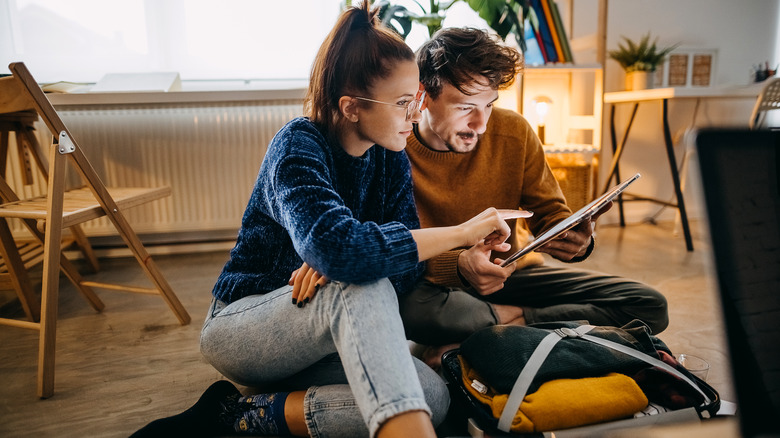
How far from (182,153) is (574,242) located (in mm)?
2052

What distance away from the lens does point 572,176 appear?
253cm

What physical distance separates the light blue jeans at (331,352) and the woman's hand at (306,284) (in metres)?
0.01

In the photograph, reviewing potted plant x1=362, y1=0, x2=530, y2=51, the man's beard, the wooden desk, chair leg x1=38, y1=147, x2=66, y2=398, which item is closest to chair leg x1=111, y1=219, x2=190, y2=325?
chair leg x1=38, y1=147, x2=66, y2=398

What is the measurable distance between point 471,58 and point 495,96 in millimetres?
108

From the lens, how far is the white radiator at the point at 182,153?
2.47m

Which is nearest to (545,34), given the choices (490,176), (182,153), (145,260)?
(490,176)

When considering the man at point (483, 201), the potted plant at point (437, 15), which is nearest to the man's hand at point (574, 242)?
the man at point (483, 201)

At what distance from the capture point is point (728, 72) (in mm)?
3035

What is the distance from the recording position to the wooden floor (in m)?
1.13

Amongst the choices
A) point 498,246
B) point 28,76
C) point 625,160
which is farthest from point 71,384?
point 625,160

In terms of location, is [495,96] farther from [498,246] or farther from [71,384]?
[71,384]

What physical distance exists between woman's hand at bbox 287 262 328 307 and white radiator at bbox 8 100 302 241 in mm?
1871

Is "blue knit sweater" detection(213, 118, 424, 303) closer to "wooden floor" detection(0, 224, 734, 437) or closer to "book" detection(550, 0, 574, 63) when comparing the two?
"wooden floor" detection(0, 224, 734, 437)

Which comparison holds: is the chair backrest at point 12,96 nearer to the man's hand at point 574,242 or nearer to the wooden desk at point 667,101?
the man's hand at point 574,242
